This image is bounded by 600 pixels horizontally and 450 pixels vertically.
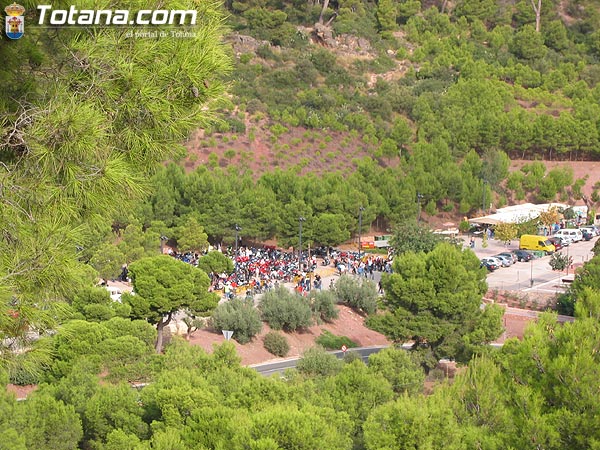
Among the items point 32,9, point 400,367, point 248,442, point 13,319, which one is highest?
point 32,9

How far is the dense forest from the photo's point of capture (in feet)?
22.0

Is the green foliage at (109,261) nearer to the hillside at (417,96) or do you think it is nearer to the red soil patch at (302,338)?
the red soil patch at (302,338)

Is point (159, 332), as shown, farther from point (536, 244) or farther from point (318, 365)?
point (536, 244)

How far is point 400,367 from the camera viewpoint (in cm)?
2705

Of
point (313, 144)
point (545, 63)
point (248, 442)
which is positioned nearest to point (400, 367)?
point (248, 442)

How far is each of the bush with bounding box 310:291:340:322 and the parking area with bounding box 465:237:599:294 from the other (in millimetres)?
9599

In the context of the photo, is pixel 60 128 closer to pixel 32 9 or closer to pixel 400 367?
pixel 32 9

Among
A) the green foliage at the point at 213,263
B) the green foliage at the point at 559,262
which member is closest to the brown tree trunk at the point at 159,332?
the green foliage at the point at 213,263

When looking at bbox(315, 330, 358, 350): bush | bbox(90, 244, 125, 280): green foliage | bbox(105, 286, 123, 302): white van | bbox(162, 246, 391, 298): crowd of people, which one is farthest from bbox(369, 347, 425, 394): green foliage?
bbox(90, 244, 125, 280): green foliage

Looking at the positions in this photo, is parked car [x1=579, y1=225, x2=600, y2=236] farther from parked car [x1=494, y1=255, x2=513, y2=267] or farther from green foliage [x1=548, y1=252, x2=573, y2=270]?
green foliage [x1=548, y1=252, x2=573, y2=270]

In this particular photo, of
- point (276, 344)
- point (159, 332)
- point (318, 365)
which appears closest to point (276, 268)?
point (276, 344)

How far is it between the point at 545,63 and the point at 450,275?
183ft

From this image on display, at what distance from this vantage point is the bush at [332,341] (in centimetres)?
3816

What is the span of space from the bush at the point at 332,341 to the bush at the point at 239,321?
109 inches
